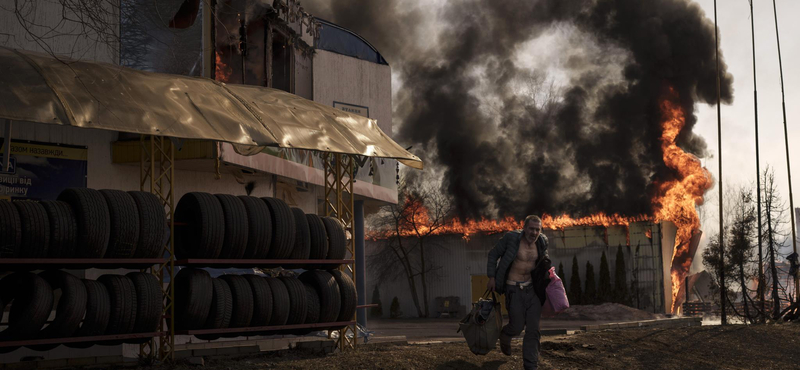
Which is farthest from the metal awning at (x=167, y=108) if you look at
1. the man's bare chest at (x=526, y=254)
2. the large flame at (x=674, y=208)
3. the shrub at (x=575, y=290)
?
the large flame at (x=674, y=208)

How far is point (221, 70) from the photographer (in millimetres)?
17375

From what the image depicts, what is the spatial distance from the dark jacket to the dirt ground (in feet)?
3.88

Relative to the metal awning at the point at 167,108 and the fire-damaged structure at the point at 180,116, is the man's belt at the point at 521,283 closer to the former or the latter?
the fire-damaged structure at the point at 180,116

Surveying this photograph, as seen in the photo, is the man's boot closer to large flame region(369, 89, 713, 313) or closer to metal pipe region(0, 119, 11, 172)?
metal pipe region(0, 119, 11, 172)

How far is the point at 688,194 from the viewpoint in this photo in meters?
39.3

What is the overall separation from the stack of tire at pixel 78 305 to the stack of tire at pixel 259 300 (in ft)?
1.81

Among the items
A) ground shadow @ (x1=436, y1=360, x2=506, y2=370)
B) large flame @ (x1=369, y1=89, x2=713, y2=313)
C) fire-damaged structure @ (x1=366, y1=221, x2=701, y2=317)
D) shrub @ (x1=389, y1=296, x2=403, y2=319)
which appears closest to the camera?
ground shadow @ (x1=436, y1=360, x2=506, y2=370)

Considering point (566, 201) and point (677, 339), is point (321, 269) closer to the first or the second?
point (677, 339)

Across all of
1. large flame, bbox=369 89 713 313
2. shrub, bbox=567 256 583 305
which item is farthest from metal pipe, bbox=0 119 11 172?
large flame, bbox=369 89 713 313

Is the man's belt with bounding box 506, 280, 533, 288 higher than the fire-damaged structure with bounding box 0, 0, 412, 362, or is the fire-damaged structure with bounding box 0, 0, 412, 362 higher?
the fire-damaged structure with bounding box 0, 0, 412, 362

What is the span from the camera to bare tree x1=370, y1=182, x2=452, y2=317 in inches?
1671

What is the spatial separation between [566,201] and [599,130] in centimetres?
462

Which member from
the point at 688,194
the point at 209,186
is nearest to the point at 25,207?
the point at 209,186

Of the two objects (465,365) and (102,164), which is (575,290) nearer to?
(102,164)
